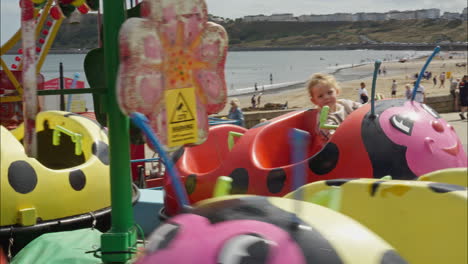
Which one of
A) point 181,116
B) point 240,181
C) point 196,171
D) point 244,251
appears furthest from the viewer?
point 196,171

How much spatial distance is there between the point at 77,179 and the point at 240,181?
50.3 inches

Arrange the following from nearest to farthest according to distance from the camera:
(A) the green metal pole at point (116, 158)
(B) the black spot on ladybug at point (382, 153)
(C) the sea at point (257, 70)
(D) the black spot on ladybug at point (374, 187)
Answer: (D) the black spot on ladybug at point (374, 187) → (A) the green metal pole at point (116, 158) → (B) the black spot on ladybug at point (382, 153) → (C) the sea at point (257, 70)

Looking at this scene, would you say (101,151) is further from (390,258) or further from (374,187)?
(390,258)

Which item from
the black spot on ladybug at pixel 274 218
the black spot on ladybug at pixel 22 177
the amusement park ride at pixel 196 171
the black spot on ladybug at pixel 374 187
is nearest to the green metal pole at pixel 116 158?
the amusement park ride at pixel 196 171

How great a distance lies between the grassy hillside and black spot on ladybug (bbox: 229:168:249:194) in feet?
482

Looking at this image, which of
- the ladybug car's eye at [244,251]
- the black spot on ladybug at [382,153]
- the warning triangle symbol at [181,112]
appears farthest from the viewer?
the black spot on ladybug at [382,153]

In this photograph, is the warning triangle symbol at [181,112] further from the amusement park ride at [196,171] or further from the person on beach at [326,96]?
the person on beach at [326,96]

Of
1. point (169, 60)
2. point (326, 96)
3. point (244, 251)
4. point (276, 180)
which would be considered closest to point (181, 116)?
point (169, 60)

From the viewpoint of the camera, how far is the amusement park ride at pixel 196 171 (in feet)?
4.65

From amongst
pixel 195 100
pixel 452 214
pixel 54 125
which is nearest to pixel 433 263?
pixel 452 214

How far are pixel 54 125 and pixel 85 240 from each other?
A: 2788 mm

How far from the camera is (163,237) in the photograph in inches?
57.4

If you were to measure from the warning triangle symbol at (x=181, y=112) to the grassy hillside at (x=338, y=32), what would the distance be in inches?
5865

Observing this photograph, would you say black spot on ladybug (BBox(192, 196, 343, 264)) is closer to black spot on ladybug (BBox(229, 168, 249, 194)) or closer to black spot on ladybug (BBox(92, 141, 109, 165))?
black spot on ladybug (BBox(229, 168, 249, 194))
